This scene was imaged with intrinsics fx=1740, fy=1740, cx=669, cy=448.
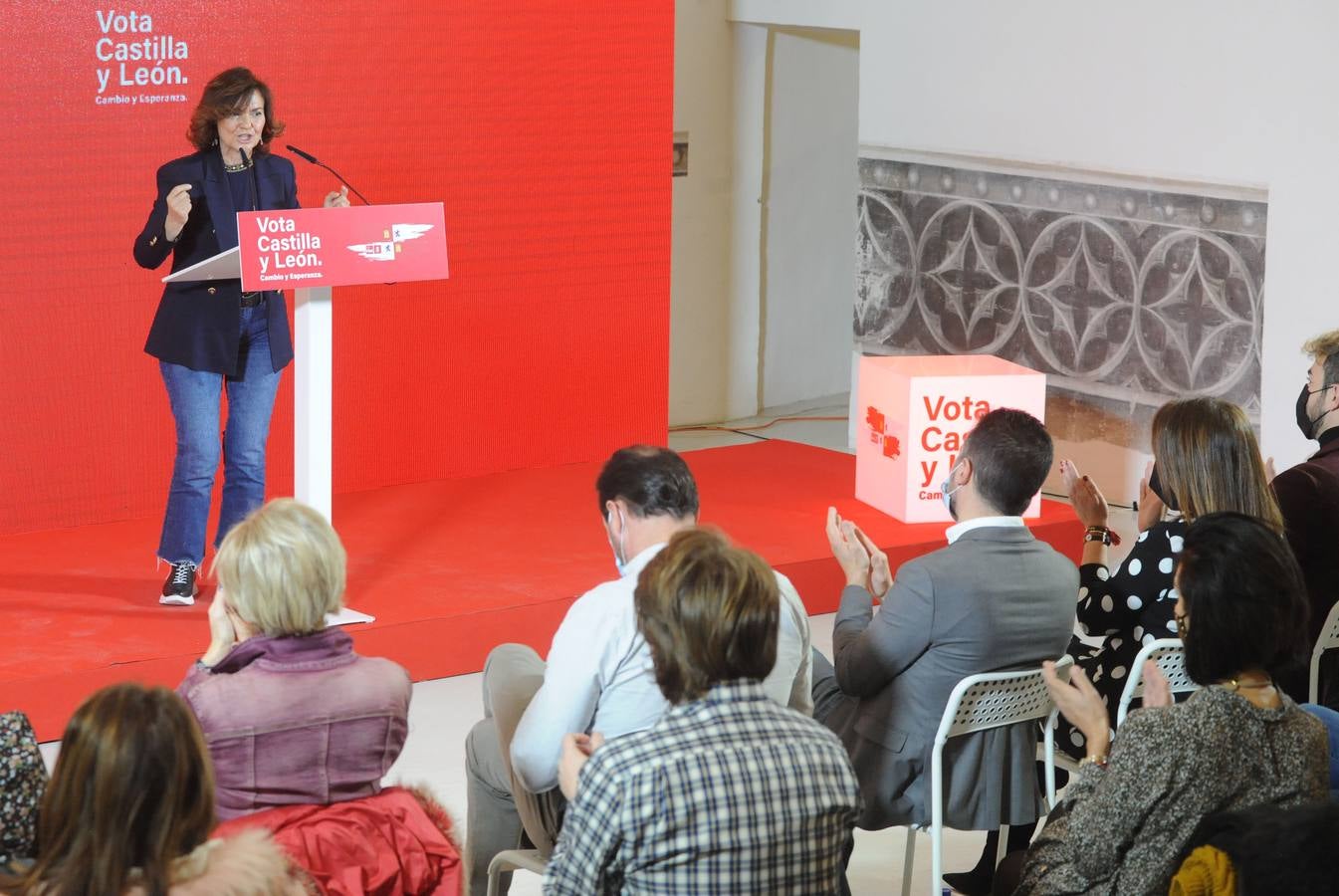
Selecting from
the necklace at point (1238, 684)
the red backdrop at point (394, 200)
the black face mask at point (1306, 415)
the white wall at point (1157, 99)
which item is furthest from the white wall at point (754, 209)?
the necklace at point (1238, 684)

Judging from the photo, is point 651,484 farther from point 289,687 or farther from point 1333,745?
point 1333,745

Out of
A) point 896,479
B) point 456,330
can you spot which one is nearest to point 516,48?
point 456,330

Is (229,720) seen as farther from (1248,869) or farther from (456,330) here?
(456,330)

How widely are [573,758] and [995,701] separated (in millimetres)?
1015

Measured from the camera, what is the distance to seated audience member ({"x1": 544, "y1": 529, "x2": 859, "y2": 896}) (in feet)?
6.86

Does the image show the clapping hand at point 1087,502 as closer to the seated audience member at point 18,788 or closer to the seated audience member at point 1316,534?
the seated audience member at point 1316,534

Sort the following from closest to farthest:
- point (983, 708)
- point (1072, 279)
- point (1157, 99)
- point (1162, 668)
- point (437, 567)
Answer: point (983, 708) < point (1162, 668) < point (437, 567) < point (1157, 99) < point (1072, 279)

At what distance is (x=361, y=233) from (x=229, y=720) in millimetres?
2070

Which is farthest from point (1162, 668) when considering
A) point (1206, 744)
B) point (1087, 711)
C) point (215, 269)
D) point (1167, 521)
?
point (215, 269)

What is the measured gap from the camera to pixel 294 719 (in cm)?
248

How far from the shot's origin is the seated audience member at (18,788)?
7.22 ft

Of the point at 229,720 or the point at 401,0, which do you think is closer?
the point at 229,720

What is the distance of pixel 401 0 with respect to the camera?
6285mm

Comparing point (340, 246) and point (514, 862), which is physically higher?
point (340, 246)
